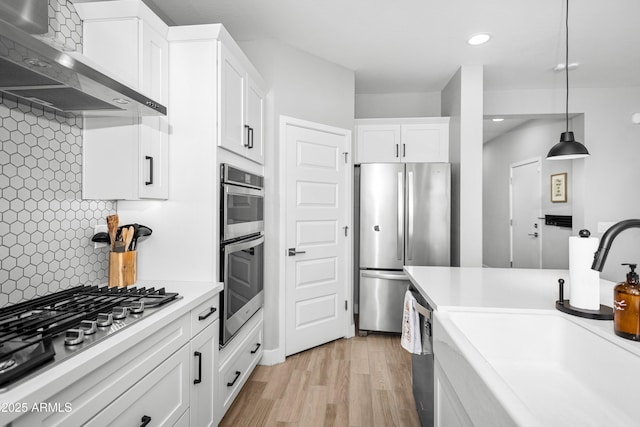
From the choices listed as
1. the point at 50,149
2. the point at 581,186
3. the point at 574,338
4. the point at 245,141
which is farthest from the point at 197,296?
the point at 581,186

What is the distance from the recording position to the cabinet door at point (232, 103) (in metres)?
1.99

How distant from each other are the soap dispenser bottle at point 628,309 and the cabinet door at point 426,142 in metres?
2.88

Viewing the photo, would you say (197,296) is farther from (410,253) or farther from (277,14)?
(410,253)

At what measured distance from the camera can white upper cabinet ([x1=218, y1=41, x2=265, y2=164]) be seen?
2018 millimetres

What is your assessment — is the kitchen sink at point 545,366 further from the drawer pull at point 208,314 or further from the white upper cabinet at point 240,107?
the white upper cabinet at point 240,107

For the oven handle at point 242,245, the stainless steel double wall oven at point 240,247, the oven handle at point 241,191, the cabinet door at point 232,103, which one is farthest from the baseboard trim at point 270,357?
the cabinet door at point 232,103

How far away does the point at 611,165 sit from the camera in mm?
3953

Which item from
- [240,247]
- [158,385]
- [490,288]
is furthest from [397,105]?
[158,385]

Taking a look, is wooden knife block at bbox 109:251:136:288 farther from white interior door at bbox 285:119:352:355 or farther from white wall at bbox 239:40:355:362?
white interior door at bbox 285:119:352:355

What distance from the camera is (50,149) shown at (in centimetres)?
158

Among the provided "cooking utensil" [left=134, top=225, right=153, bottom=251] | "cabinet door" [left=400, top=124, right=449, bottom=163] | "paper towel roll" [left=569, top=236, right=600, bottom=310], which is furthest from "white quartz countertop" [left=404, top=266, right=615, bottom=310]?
"cabinet door" [left=400, top=124, right=449, bottom=163]

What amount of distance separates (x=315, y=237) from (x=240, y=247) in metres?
1.04

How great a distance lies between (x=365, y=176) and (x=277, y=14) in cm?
168

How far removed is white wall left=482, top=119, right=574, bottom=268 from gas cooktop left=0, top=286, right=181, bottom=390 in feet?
16.0
